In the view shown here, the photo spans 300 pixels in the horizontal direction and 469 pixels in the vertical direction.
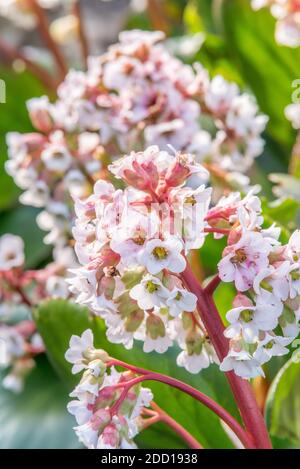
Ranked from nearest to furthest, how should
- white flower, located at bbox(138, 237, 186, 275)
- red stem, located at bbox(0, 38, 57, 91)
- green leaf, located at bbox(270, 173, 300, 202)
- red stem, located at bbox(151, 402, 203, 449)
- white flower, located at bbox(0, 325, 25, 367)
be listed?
1. white flower, located at bbox(138, 237, 186, 275)
2. red stem, located at bbox(151, 402, 203, 449)
3. green leaf, located at bbox(270, 173, 300, 202)
4. white flower, located at bbox(0, 325, 25, 367)
5. red stem, located at bbox(0, 38, 57, 91)

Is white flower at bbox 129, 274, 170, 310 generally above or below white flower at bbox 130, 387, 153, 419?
above

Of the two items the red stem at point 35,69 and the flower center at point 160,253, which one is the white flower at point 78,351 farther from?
the red stem at point 35,69

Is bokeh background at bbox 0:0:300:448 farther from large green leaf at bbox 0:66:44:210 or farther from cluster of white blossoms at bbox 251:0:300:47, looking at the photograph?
cluster of white blossoms at bbox 251:0:300:47

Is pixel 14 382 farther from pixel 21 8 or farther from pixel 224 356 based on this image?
pixel 21 8

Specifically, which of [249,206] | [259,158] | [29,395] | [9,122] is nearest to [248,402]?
[249,206]

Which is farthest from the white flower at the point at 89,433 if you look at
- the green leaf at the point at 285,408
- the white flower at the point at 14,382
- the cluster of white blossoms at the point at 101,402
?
the white flower at the point at 14,382

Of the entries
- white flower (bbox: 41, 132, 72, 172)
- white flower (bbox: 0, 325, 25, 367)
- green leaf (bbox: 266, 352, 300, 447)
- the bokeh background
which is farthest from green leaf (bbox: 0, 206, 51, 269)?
green leaf (bbox: 266, 352, 300, 447)

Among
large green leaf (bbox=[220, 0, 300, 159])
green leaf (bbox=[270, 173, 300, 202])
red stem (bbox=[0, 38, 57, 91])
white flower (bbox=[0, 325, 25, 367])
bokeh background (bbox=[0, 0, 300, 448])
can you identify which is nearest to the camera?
bokeh background (bbox=[0, 0, 300, 448])

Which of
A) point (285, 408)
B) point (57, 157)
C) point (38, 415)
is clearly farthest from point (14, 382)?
point (285, 408)
